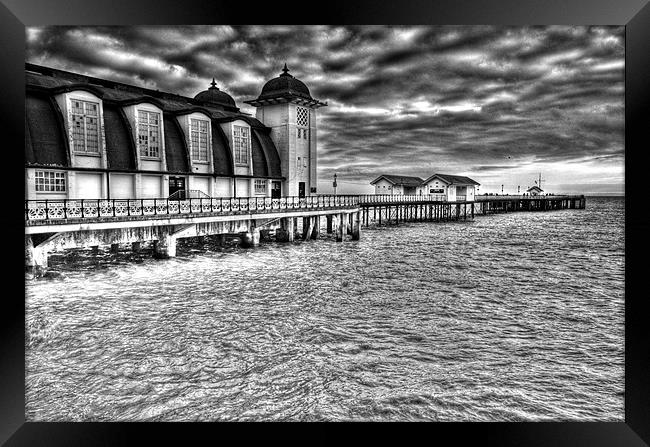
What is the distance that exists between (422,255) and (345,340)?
716 inches

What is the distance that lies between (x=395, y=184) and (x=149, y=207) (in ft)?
164

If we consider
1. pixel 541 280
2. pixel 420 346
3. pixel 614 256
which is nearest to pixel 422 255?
pixel 541 280

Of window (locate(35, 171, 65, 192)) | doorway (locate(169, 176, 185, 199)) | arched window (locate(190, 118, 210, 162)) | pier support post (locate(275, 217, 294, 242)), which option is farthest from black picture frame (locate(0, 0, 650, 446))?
pier support post (locate(275, 217, 294, 242))

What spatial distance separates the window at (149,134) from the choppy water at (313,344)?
647 centimetres

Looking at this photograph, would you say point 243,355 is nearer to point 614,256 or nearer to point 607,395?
point 607,395

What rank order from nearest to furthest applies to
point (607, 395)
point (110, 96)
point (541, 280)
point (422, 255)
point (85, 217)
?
1. point (607, 395)
2. point (85, 217)
3. point (541, 280)
4. point (110, 96)
5. point (422, 255)

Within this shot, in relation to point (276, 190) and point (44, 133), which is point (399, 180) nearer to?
point (276, 190)

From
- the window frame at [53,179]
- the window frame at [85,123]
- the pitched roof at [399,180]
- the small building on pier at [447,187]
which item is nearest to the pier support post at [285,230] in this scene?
the window frame at [85,123]

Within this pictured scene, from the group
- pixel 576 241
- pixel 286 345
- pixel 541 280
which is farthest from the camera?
pixel 576 241

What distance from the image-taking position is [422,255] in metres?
28.0

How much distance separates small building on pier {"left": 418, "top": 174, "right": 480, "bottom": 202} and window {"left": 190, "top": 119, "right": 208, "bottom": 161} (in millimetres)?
44911

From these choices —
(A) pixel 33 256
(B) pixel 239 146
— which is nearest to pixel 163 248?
(A) pixel 33 256

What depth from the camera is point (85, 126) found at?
2102 cm
